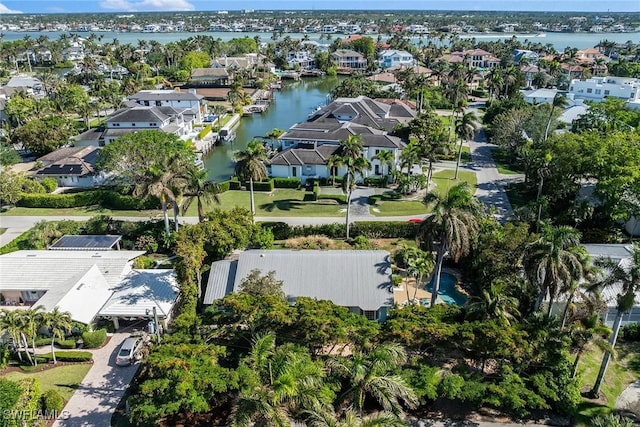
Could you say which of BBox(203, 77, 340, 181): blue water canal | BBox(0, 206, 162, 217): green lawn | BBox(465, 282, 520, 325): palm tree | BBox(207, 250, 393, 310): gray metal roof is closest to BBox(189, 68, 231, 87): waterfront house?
BBox(203, 77, 340, 181): blue water canal

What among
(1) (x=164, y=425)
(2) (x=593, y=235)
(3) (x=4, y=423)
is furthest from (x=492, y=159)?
(3) (x=4, y=423)

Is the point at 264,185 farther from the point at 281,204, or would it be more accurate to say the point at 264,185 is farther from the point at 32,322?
the point at 32,322

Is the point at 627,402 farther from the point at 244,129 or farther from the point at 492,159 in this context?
the point at 244,129

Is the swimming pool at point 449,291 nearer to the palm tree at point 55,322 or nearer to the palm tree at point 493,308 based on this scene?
the palm tree at point 493,308

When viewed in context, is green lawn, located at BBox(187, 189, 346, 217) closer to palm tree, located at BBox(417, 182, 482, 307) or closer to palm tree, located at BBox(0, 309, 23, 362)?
palm tree, located at BBox(417, 182, 482, 307)

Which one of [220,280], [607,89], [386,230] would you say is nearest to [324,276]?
[220,280]
